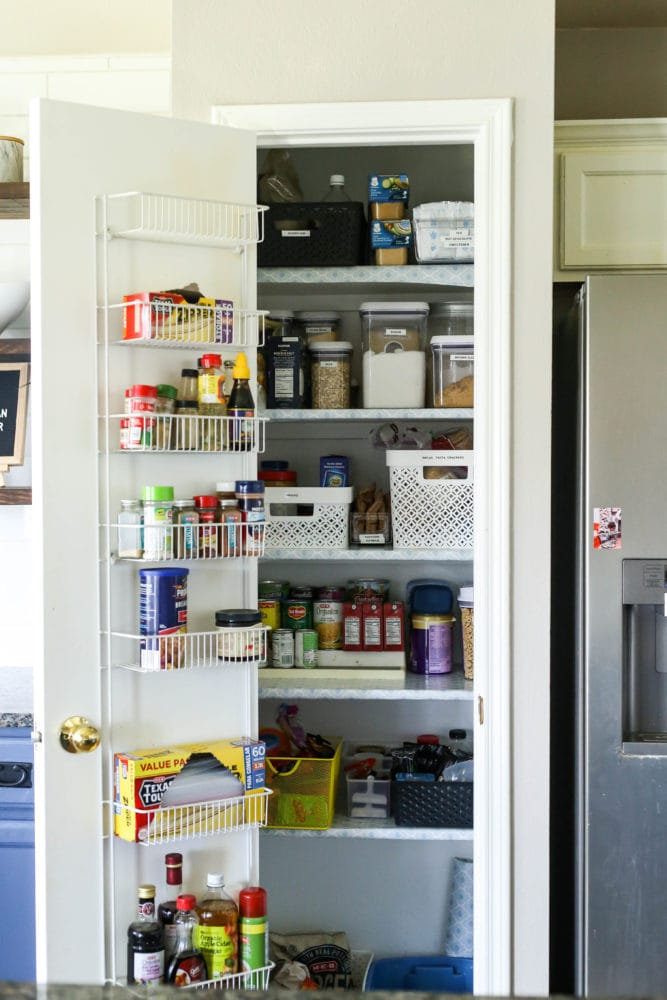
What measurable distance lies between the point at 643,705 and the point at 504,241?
110 cm

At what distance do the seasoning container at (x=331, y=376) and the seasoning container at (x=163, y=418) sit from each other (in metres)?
0.71

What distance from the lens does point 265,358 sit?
274cm

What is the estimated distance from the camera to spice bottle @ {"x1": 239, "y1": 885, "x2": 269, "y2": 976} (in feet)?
7.02

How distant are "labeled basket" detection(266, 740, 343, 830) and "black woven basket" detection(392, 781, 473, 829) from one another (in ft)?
0.61

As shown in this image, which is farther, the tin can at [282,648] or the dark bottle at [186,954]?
the tin can at [282,648]

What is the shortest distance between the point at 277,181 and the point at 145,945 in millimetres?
1808

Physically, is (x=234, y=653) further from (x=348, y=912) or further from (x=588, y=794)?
(x=348, y=912)

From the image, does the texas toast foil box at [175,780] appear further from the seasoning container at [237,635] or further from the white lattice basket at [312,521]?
the white lattice basket at [312,521]

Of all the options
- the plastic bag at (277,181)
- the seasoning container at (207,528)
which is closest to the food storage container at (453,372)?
the plastic bag at (277,181)

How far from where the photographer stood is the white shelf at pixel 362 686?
2580 millimetres

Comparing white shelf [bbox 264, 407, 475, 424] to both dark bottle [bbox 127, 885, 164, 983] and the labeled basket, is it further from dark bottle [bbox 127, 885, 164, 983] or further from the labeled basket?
dark bottle [bbox 127, 885, 164, 983]

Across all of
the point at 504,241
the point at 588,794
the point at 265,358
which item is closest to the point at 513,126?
the point at 504,241

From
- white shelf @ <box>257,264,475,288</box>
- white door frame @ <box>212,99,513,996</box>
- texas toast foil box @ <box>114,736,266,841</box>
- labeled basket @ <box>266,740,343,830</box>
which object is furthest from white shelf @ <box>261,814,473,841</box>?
white shelf @ <box>257,264,475,288</box>

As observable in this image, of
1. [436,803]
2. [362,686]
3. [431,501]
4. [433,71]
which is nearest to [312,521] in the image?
[431,501]
